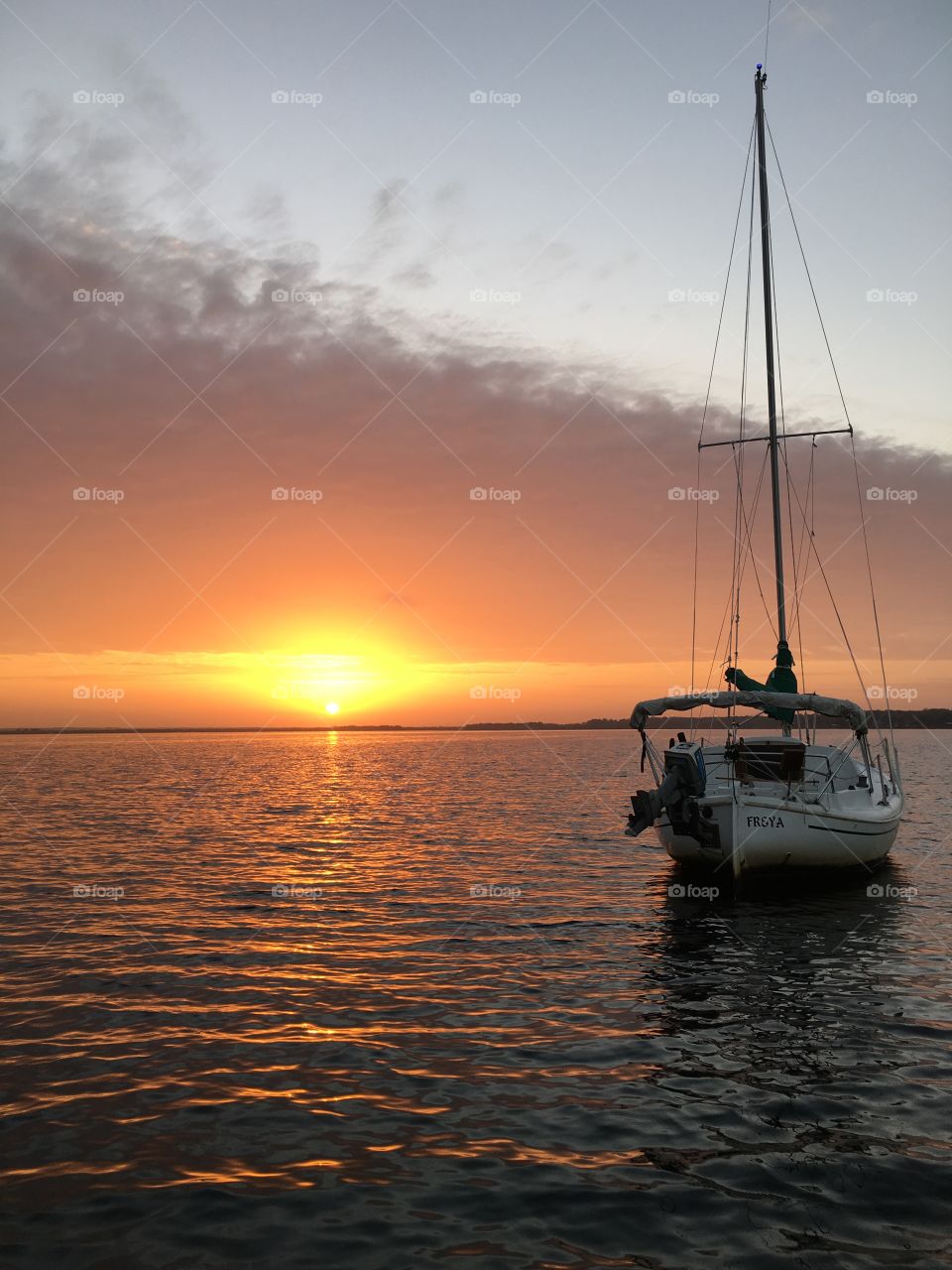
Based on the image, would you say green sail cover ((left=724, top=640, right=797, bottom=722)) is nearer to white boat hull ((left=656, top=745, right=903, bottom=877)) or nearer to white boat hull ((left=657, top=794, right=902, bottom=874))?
white boat hull ((left=656, top=745, right=903, bottom=877))

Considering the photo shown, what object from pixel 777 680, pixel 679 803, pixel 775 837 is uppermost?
pixel 777 680

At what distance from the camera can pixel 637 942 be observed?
1697cm

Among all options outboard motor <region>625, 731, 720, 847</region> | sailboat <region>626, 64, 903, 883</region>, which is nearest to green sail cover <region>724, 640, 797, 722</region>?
sailboat <region>626, 64, 903, 883</region>

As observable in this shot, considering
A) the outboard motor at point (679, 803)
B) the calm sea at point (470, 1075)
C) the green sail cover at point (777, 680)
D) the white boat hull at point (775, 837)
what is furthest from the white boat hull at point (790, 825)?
the green sail cover at point (777, 680)

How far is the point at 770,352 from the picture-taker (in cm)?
3131

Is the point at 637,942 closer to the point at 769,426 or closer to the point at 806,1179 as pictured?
the point at 806,1179

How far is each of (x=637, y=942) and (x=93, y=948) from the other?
9.74 meters

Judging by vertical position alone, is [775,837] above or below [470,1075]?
above

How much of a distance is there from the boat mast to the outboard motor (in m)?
8.87

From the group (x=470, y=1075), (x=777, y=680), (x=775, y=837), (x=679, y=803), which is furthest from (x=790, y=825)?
(x=470, y=1075)

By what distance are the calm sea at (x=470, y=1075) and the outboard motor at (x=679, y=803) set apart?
1667mm

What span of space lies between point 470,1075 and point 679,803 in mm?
12411

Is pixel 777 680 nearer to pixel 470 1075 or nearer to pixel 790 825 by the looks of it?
pixel 790 825

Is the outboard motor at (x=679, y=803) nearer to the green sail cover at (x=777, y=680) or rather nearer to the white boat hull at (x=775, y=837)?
the white boat hull at (x=775, y=837)
